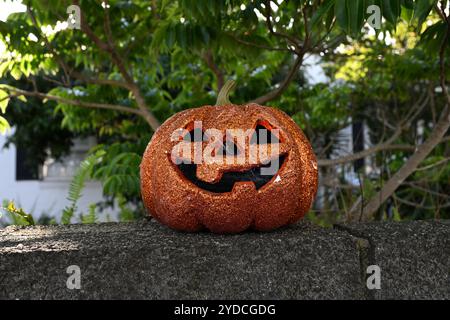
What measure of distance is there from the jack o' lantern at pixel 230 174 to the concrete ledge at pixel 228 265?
83 mm

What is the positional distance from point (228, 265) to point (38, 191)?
8.93 meters

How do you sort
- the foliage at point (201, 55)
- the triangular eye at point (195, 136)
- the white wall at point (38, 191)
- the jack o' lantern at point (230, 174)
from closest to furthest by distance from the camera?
the jack o' lantern at point (230, 174) < the triangular eye at point (195, 136) < the foliage at point (201, 55) < the white wall at point (38, 191)

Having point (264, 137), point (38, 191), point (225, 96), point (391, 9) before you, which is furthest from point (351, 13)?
point (38, 191)

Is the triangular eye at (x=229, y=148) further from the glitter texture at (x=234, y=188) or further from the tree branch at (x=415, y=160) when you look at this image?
the tree branch at (x=415, y=160)

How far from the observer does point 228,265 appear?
1.83 m

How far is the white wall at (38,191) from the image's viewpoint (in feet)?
32.5

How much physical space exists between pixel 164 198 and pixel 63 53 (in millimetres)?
2282

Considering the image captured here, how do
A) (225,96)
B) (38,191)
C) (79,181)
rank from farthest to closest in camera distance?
(38,191)
(79,181)
(225,96)

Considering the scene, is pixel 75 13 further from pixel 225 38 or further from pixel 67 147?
pixel 67 147

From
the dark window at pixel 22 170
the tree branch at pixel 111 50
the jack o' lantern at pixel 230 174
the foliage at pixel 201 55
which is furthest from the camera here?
the dark window at pixel 22 170

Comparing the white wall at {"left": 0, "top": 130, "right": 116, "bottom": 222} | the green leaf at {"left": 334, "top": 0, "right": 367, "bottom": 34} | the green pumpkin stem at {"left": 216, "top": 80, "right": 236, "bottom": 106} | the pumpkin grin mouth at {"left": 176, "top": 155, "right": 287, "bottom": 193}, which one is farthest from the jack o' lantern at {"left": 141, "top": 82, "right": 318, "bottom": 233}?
the white wall at {"left": 0, "top": 130, "right": 116, "bottom": 222}

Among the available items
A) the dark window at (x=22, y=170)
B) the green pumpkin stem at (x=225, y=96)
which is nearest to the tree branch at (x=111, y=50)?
the green pumpkin stem at (x=225, y=96)

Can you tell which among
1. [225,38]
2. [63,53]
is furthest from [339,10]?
[63,53]

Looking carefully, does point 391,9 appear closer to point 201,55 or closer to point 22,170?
point 201,55
